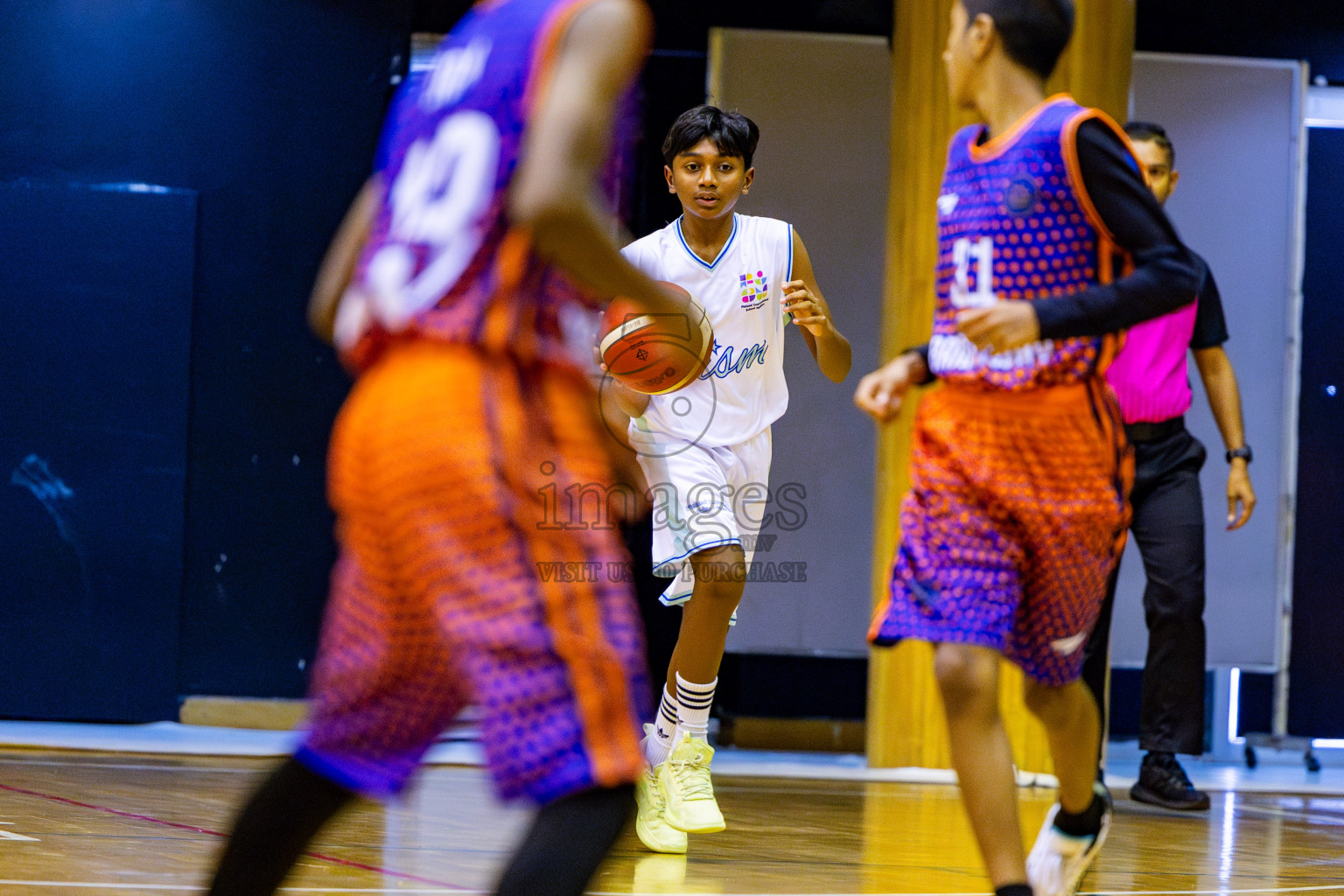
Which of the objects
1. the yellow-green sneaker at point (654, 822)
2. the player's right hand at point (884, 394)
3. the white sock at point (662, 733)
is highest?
the player's right hand at point (884, 394)

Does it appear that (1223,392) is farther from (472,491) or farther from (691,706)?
(472,491)

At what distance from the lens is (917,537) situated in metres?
2.60

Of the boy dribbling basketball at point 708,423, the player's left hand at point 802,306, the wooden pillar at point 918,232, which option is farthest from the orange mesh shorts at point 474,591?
the wooden pillar at point 918,232

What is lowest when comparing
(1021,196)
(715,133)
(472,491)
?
(472,491)

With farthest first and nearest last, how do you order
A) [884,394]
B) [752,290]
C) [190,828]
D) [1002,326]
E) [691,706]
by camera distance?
[752,290], [691,706], [190,828], [884,394], [1002,326]

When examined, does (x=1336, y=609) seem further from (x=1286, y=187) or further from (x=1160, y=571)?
(x=1160, y=571)

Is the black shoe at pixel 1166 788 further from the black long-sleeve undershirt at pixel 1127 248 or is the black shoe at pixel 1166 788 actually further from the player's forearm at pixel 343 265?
the player's forearm at pixel 343 265

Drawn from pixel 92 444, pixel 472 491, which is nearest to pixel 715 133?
pixel 472 491

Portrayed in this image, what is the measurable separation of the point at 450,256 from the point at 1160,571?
12.6ft

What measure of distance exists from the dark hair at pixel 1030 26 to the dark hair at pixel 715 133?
5.30 feet

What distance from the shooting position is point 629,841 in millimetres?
4105

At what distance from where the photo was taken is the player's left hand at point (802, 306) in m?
3.78

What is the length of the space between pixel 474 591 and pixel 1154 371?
3681mm

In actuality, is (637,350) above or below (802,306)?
below
